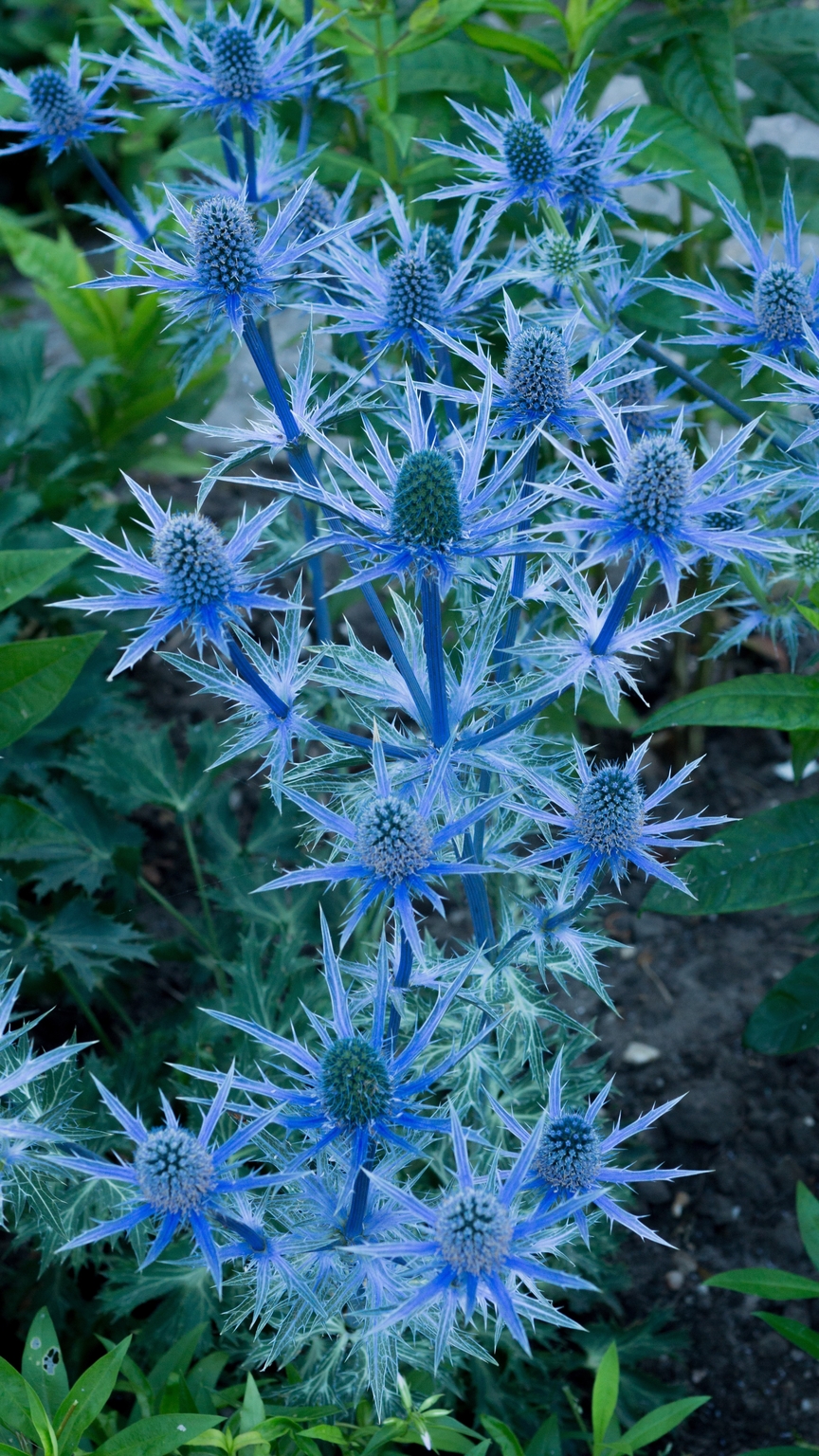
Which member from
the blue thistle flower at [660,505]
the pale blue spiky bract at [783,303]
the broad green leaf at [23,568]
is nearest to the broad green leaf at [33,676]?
the broad green leaf at [23,568]

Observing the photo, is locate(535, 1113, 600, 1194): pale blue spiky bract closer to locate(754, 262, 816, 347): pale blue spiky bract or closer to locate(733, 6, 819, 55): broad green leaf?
locate(754, 262, 816, 347): pale blue spiky bract

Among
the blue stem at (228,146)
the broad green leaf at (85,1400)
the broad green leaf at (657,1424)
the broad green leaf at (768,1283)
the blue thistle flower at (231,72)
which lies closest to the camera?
the broad green leaf at (85,1400)

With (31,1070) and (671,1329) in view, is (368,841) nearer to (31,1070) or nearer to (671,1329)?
(31,1070)

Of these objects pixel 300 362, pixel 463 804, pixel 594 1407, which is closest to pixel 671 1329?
pixel 594 1407

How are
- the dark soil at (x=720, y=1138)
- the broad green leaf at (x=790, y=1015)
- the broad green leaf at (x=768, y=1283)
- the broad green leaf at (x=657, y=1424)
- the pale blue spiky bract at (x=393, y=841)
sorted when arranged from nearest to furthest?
the pale blue spiky bract at (x=393, y=841) < the broad green leaf at (x=657, y=1424) < the broad green leaf at (x=768, y=1283) < the broad green leaf at (x=790, y=1015) < the dark soil at (x=720, y=1138)

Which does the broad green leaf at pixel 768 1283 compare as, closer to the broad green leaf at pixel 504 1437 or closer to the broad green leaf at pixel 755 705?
the broad green leaf at pixel 504 1437

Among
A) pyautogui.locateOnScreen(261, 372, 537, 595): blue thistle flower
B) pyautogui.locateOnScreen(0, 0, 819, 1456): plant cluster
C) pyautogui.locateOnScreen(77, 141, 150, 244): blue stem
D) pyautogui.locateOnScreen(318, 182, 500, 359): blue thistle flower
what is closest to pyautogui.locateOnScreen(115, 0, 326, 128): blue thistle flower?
pyautogui.locateOnScreen(0, 0, 819, 1456): plant cluster
